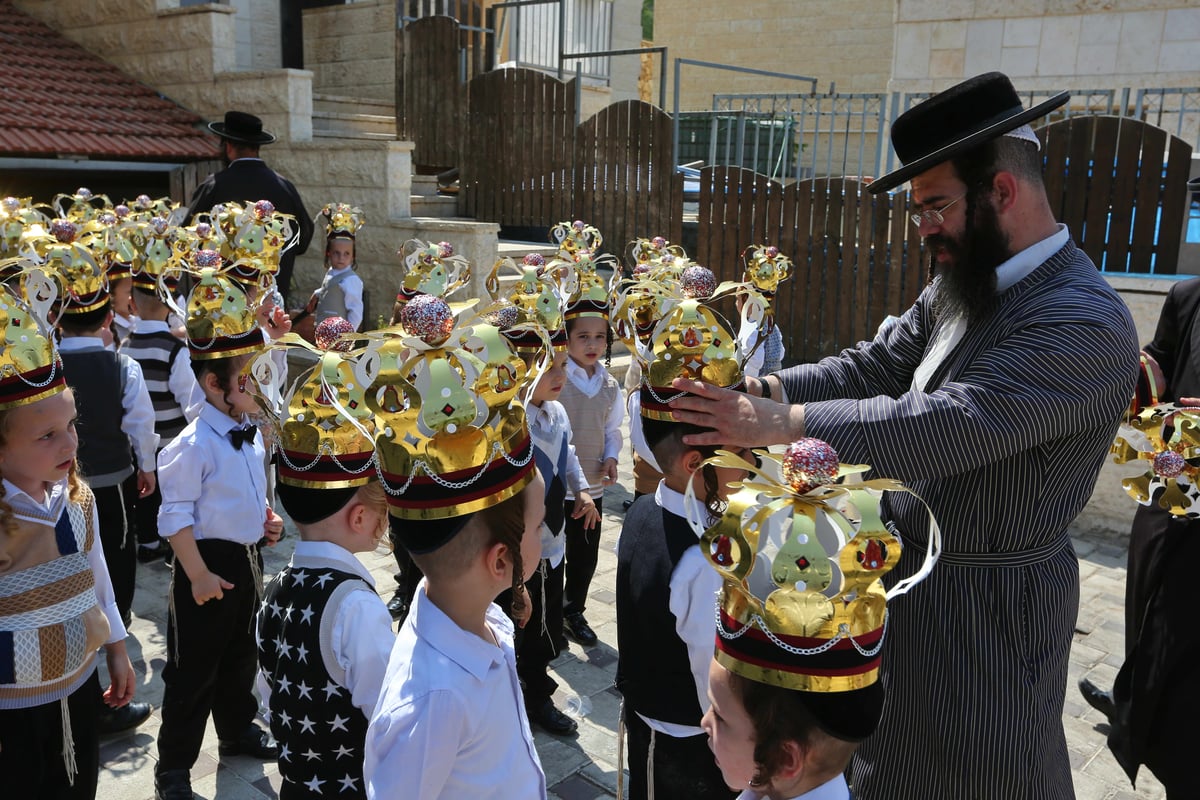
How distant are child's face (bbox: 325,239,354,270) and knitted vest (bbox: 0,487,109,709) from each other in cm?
601

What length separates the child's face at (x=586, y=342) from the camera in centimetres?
516

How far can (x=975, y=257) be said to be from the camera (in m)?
2.30

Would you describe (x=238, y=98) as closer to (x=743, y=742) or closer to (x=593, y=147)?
(x=593, y=147)

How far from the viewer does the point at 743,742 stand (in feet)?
5.16

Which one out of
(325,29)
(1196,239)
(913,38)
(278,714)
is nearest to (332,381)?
(278,714)

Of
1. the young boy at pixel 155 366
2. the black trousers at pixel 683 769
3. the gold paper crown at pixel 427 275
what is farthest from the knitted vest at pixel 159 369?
the black trousers at pixel 683 769

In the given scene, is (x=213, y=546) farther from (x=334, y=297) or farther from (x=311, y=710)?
(x=334, y=297)

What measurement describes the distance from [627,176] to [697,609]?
10012mm

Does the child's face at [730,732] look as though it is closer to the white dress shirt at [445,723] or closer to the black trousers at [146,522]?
the white dress shirt at [445,723]

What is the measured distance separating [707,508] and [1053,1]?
35.8 ft

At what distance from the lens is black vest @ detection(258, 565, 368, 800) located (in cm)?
229

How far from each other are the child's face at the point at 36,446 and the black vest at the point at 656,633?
1.76m

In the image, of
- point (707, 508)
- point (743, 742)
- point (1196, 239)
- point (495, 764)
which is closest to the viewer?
point (743, 742)

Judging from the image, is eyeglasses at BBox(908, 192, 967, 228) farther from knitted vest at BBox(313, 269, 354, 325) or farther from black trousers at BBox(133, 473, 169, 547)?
knitted vest at BBox(313, 269, 354, 325)
